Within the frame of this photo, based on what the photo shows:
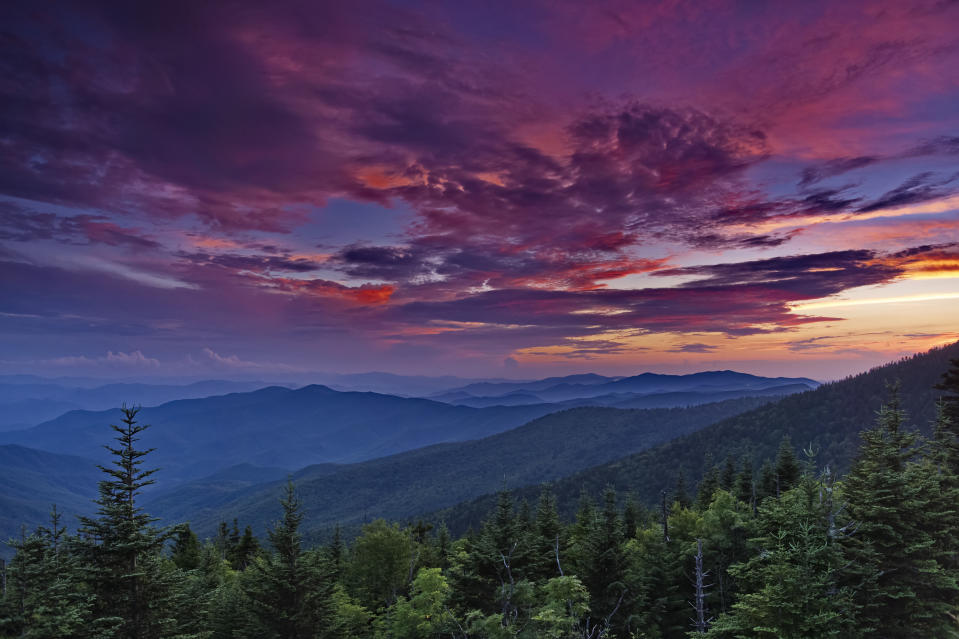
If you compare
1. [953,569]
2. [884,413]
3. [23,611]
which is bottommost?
[953,569]

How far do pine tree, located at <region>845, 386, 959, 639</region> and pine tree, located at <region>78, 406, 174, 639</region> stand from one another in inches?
1152

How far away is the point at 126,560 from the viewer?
19625mm

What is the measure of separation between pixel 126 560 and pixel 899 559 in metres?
33.6

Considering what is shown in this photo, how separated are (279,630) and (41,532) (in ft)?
47.3

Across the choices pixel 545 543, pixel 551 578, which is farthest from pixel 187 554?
pixel 551 578

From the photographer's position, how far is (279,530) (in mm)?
25219

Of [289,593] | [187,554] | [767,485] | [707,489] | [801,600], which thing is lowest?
[187,554]

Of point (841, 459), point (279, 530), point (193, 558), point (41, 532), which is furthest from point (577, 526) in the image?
point (841, 459)

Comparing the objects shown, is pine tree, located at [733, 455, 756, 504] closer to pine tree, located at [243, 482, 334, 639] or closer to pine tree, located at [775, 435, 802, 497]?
pine tree, located at [775, 435, 802, 497]

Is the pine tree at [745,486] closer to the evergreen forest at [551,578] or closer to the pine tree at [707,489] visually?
the pine tree at [707,489]

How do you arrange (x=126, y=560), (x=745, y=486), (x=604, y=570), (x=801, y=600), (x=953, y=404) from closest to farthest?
(x=801, y=600), (x=126, y=560), (x=604, y=570), (x=953, y=404), (x=745, y=486)

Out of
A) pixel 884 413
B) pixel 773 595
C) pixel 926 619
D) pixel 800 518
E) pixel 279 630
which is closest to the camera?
pixel 773 595

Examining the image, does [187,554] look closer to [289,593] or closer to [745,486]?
[289,593]

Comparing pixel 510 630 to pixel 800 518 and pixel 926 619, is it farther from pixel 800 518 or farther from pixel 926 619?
pixel 926 619
